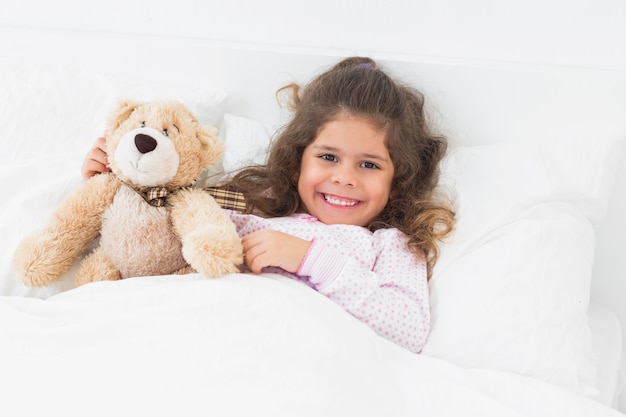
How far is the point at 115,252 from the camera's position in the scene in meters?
0.94

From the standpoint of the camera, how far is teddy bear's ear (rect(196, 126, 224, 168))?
985 mm

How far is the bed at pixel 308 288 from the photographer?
2.48ft

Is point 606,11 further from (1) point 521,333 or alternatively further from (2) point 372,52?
(1) point 521,333

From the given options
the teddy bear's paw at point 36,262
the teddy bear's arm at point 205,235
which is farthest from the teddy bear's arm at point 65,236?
the teddy bear's arm at point 205,235

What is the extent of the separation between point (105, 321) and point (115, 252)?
0.15 metres

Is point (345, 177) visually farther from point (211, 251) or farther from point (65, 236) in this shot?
point (65, 236)

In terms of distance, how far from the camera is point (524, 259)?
1009 mm

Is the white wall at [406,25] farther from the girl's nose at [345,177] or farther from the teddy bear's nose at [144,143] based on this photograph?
the teddy bear's nose at [144,143]

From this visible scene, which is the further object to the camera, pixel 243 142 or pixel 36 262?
pixel 243 142

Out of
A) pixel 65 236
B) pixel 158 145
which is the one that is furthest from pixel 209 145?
pixel 65 236

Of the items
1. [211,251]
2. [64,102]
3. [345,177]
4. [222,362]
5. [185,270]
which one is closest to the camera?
[222,362]

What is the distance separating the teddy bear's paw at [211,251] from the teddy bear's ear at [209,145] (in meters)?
0.14

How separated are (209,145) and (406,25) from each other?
588 mm

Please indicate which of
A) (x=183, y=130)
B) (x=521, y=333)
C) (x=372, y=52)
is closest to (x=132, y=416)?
(x=183, y=130)
